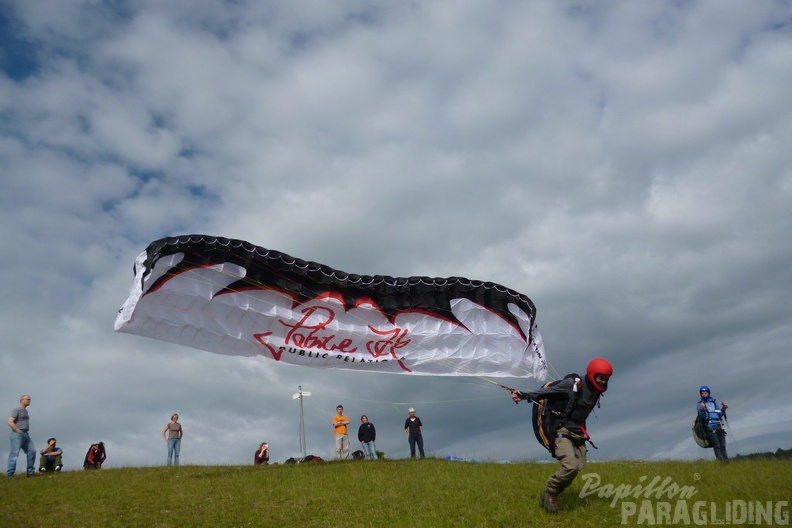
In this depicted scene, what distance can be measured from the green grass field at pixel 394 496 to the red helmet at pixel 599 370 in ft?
6.17

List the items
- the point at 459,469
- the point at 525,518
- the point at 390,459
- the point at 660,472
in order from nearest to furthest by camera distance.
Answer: the point at 525,518, the point at 660,472, the point at 459,469, the point at 390,459

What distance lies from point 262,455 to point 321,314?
273 inches

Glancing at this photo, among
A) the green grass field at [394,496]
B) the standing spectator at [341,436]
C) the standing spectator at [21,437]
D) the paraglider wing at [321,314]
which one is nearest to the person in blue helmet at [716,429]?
the green grass field at [394,496]

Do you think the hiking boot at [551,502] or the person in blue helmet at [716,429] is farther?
the person in blue helmet at [716,429]

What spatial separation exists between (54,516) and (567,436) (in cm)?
864

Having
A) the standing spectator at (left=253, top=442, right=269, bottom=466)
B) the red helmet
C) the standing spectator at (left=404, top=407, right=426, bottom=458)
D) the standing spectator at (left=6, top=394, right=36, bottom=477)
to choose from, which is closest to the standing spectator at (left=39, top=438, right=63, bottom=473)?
the standing spectator at (left=6, top=394, right=36, bottom=477)

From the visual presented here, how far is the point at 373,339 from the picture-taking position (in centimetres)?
1512

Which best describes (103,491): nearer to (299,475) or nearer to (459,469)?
(299,475)

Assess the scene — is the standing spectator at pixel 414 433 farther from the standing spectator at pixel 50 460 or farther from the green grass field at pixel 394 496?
the standing spectator at pixel 50 460

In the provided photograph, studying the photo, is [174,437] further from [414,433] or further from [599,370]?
[599,370]

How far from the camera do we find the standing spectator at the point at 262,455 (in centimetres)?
1906

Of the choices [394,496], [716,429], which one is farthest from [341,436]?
[716,429]

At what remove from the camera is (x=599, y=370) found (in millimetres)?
9688

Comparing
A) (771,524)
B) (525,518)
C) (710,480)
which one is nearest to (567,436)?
(525,518)
